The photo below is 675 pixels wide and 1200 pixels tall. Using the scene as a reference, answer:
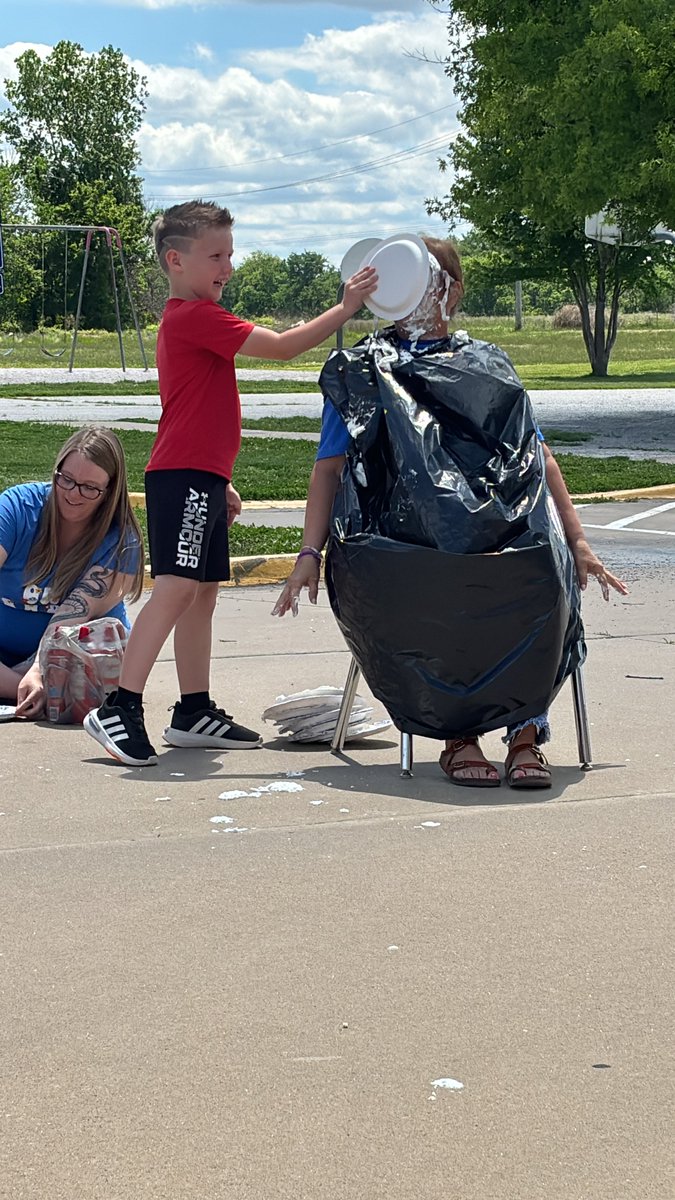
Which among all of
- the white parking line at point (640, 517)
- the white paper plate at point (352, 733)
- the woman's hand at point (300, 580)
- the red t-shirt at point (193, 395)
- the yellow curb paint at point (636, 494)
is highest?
the red t-shirt at point (193, 395)

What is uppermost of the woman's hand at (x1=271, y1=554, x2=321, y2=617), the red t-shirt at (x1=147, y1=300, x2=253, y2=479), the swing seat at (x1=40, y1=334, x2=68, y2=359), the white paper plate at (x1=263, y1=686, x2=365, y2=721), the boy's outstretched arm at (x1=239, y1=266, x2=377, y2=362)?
the boy's outstretched arm at (x1=239, y1=266, x2=377, y2=362)

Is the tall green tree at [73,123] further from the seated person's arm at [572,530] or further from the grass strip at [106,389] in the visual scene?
the seated person's arm at [572,530]

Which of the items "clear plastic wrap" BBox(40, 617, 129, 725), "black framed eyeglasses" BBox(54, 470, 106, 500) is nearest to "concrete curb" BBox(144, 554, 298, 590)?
"black framed eyeglasses" BBox(54, 470, 106, 500)

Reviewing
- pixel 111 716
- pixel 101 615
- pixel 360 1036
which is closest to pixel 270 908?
pixel 360 1036

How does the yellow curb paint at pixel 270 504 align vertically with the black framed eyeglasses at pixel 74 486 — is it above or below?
below

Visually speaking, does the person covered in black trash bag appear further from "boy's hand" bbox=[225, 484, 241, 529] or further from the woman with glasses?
the woman with glasses

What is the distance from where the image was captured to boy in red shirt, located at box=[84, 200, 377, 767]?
4977 millimetres

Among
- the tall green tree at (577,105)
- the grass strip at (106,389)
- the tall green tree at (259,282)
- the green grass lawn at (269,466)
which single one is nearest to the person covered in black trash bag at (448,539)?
the green grass lawn at (269,466)

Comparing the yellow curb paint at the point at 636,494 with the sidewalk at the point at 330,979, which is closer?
the sidewalk at the point at 330,979

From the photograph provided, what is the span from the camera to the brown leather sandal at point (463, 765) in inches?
192

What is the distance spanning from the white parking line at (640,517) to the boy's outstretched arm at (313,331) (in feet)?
22.7

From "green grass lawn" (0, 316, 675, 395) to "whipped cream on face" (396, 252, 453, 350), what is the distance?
25.1 meters

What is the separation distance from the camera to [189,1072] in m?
A: 2.86

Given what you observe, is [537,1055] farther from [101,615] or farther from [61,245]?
[61,245]
